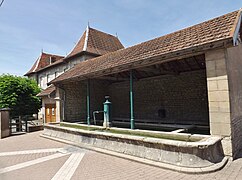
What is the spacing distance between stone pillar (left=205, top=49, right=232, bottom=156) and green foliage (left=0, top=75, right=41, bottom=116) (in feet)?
48.1

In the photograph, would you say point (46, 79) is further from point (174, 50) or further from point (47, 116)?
point (174, 50)

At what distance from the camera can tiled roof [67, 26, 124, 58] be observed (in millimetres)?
17225

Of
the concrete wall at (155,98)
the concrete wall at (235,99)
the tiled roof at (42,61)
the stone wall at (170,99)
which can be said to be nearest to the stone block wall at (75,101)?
the concrete wall at (155,98)

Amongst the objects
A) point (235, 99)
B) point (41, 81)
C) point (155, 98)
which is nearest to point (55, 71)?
point (41, 81)

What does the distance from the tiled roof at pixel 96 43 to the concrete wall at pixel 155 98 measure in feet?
20.0

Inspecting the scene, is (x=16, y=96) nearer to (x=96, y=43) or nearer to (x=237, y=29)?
(x=96, y=43)

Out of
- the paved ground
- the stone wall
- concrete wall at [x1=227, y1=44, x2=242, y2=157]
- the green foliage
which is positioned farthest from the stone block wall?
concrete wall at [x1=227, y1=44, x2=242, y2=157]

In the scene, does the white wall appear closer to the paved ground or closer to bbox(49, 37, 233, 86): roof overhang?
bbox(49, 37, 233, 86): roof overhang

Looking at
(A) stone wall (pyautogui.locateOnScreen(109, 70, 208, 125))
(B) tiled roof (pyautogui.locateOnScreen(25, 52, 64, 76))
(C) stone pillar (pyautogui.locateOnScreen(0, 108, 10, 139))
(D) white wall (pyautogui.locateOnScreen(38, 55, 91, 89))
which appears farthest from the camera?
(B) tiled roof (pyautogui.locateOnScreen(25, 52, 64, 76))

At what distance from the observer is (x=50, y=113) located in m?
14.4

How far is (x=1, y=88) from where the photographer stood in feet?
48.0

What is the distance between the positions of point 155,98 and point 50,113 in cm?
884

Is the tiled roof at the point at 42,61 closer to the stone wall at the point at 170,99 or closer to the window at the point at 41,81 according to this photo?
the window at the point at 41,81

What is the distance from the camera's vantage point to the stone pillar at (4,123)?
10286mm
